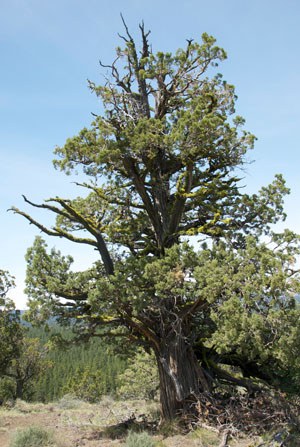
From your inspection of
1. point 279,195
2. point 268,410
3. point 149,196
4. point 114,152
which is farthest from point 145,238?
point 268,410

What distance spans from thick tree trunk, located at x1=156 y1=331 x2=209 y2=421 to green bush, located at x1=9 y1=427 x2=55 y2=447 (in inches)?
139

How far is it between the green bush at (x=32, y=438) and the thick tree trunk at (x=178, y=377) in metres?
3.53

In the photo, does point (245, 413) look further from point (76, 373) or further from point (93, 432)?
point (76, 373)

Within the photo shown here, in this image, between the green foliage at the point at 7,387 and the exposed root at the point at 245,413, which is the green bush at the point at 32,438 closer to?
the exposed root at the point at 245,413

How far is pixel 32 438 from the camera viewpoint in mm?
9352

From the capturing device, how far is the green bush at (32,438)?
361 inches

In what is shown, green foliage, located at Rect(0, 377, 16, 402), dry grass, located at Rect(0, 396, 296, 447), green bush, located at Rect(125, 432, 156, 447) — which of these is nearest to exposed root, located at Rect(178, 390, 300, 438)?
dry grass, located at Rect(0, 396, 296, 447)

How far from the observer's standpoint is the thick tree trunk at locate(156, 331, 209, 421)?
1124 centimetres

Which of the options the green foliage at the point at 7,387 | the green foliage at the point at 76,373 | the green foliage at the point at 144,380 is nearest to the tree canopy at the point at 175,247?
the green foliage at the point at 144,380

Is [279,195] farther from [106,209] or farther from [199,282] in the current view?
[106,209]

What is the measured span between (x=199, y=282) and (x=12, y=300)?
1999cm

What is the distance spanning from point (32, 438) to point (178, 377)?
4.34 meters

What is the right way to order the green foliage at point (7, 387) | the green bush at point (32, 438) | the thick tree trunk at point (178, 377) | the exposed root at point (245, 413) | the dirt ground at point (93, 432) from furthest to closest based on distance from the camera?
the green foliage at point (7, 387) < the thick tree trunk at point (178, 377) < the exposed root at point (245, 413) < the dirt ground at point (93, 432) < the green bush at point (32, 438)

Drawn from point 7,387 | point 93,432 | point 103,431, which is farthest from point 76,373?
point 103,431
